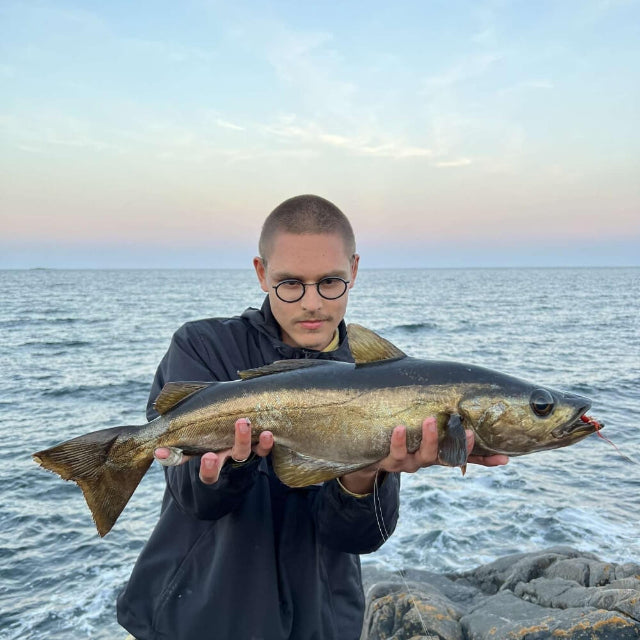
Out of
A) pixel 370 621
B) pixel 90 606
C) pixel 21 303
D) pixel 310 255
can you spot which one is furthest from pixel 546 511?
pixel 21 303

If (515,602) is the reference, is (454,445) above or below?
above

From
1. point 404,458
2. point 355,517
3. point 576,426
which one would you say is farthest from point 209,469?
point 576,426

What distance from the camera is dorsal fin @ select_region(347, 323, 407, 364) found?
3604 mm

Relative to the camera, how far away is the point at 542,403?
343 cm

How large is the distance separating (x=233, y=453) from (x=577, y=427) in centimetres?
207

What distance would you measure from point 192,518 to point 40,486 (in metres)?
9.22

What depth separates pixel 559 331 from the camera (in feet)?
124

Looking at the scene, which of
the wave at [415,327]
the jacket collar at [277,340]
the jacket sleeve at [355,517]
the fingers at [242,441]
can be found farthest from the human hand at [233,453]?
the wave at [415,327]

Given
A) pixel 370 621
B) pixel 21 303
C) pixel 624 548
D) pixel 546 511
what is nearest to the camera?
pixel 370 621

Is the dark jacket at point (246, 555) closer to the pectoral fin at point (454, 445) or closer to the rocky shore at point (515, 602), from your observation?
the pectoral fin at point (454, 445)

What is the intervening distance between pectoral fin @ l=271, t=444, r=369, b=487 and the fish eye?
1060 mm

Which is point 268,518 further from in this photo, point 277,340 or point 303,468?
point 277,340

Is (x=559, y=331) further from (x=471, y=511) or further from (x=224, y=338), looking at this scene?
(x=224, y=338)

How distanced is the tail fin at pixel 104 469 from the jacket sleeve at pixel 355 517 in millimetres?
1159
